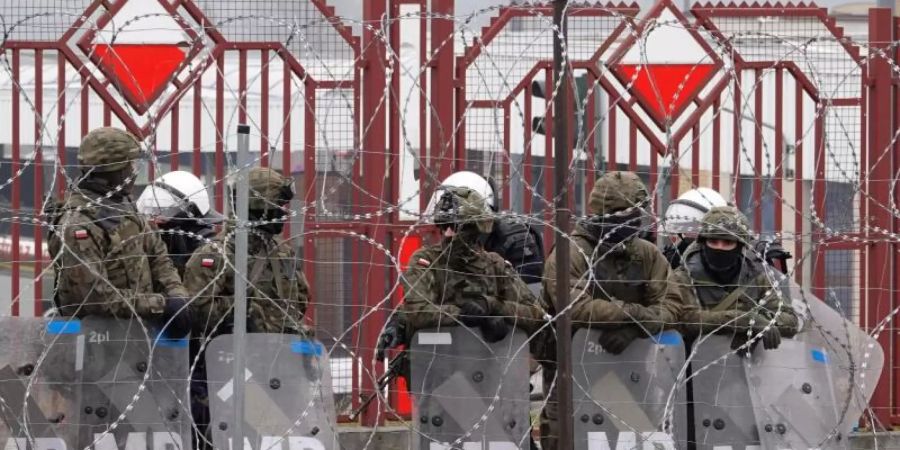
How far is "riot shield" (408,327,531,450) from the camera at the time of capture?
8117 millimetres

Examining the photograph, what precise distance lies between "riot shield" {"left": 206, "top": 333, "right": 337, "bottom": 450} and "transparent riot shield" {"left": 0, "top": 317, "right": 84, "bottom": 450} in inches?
20.5

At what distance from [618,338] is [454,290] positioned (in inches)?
26.6

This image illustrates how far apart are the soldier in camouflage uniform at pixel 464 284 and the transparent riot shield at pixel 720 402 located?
693mm

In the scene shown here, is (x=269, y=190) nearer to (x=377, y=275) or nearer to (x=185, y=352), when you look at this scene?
(x=185, y=352)

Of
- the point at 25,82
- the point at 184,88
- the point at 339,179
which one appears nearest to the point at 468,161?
the point at 339,179

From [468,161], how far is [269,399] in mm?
2605

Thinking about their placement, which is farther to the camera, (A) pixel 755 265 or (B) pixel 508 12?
(B) pixel 508 12

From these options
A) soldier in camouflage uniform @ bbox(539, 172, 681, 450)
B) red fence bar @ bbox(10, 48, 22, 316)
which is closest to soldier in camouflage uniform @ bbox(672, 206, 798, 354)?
soldier in camouflage uniform @ bbox(539, 172, 681, 450)

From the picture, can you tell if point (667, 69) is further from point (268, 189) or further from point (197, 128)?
point (268, 189)

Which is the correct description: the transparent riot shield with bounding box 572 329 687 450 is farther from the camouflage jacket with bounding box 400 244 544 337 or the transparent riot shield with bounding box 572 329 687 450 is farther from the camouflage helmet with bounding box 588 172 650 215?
the camouflage helmet with bounding box 588 172 650 215

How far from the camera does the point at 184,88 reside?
32.5 feet

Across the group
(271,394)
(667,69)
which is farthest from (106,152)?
(667,69)

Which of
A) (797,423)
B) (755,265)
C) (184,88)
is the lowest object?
(797,423)

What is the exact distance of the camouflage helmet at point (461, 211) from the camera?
325 inches
